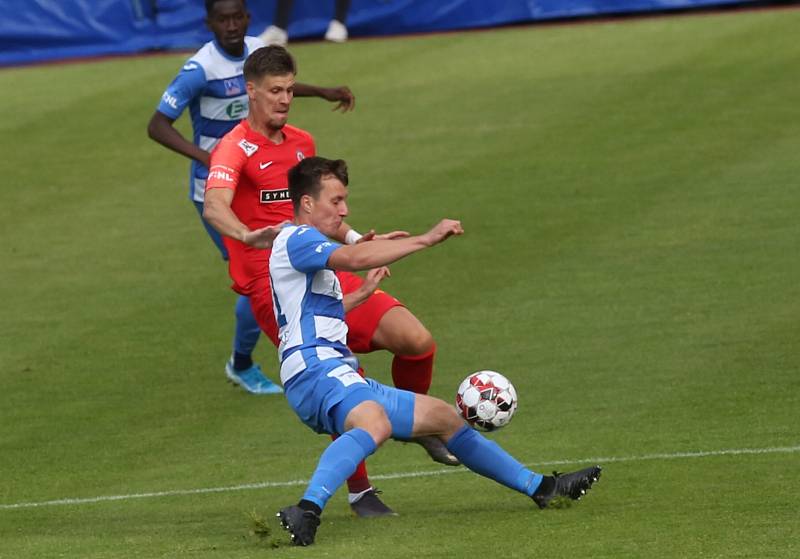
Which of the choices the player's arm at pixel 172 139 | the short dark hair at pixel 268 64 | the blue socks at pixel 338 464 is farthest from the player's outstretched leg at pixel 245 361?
the blue socks at pixel 338 464

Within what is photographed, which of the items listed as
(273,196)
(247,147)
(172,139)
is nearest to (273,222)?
(273,196)

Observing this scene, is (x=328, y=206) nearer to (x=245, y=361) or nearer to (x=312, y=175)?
(x=312, y=175)

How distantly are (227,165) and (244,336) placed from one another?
234cm

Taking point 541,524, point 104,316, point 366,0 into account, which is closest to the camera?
point 541,524

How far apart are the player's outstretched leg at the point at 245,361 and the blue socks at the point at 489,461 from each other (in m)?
3.52

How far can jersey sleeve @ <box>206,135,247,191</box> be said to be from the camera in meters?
8.82

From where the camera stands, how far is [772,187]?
49.3 ft

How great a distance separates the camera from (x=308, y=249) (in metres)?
7.34

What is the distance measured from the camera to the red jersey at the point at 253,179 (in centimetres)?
891

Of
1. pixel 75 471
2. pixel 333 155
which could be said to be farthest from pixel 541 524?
pixel 333 155

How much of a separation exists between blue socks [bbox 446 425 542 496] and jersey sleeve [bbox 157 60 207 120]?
160 inches

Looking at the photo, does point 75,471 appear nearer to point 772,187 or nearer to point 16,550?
point 16,550

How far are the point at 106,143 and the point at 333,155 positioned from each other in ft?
8.72

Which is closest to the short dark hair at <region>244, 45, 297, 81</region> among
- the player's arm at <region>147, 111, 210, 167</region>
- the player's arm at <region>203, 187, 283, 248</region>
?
the player's arm at <region>203, 187, 283, 248</region>
